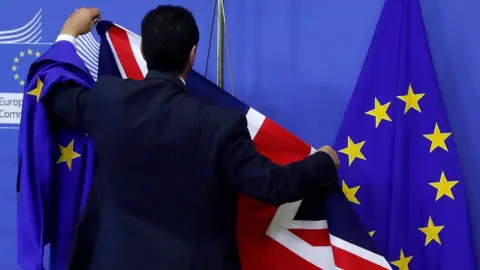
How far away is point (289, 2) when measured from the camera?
1.77m

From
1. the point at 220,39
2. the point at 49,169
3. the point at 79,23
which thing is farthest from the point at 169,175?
the point at 220,39

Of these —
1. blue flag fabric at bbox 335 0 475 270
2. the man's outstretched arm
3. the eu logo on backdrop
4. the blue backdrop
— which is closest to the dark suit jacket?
the man's outstretched arm

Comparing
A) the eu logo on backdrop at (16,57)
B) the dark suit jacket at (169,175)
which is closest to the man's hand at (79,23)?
the dark suit jacket at (169,175)

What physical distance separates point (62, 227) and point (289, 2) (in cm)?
93

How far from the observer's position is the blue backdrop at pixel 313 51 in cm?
169

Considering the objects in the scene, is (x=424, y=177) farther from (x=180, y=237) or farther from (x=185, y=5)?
(x=185, y=5)

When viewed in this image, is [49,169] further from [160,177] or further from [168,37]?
[168,37]

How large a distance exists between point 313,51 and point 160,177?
2.78 ft

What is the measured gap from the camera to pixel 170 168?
1060mm

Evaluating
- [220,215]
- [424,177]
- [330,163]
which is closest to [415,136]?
[424,177]

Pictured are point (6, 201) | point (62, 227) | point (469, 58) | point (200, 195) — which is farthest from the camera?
point (6, 201)

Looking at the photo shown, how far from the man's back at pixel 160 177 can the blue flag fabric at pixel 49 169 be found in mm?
184

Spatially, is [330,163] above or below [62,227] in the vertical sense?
above

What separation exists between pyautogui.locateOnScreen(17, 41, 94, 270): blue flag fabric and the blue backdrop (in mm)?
608
